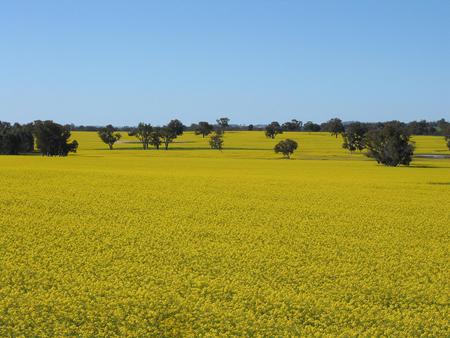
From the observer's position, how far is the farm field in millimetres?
10242

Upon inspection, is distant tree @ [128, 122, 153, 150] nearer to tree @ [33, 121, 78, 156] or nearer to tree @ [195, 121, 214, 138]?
tree @ [33, 121, 78, 156]

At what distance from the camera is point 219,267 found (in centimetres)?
1364

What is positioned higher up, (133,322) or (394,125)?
(394,125)

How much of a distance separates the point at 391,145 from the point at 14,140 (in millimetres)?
64960

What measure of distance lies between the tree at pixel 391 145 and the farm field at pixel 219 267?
42866mm

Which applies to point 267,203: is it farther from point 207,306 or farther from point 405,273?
point 207,306

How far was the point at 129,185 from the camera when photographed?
31859 millimetres

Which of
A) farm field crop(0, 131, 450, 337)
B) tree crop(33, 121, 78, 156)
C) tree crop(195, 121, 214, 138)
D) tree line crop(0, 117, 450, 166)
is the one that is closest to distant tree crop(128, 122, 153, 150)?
tree line crop(0, 117, 450, 166)

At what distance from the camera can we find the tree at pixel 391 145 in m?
67.4

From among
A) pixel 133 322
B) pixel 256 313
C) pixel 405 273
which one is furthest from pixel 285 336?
pixel 405 273

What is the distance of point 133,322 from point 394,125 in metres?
66.4

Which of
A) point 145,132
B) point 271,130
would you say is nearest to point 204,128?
point 271,130

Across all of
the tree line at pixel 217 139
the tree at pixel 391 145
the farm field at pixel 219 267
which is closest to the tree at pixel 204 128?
the tree line at pixel 217 139

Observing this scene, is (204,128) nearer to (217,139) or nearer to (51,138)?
(217,139)
